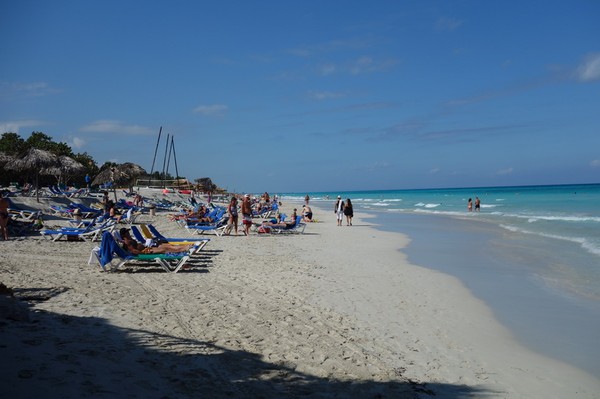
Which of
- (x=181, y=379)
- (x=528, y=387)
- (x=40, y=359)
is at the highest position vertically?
(x=40, y=359)

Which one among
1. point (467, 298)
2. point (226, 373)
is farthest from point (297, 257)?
point (226, 373)

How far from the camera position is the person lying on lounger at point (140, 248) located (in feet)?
28.2

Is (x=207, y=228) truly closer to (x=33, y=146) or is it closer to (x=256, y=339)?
(x=256, y=339)

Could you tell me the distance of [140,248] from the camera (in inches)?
356

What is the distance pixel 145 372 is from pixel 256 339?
135 centimetres

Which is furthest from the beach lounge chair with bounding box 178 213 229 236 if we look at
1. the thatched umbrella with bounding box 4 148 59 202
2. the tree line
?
the tree line

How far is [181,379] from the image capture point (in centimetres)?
348

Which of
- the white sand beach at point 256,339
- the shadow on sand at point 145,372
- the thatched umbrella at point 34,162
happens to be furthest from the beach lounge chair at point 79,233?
the thatched umbrella at point 34,162

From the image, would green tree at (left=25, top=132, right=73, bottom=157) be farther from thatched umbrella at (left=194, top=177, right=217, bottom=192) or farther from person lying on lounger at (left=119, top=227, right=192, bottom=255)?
person lying on lounger at (left=119, top=227, right=192, bottom=255)

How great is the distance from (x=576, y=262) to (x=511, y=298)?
14.2ft

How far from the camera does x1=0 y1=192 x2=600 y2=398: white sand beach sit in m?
3.42

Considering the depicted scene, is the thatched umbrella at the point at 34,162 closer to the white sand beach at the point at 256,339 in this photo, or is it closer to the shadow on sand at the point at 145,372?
the white sand beach at the point at 256,339

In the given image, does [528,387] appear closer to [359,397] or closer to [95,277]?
[359,397]

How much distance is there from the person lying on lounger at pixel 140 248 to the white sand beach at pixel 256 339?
59 cm
